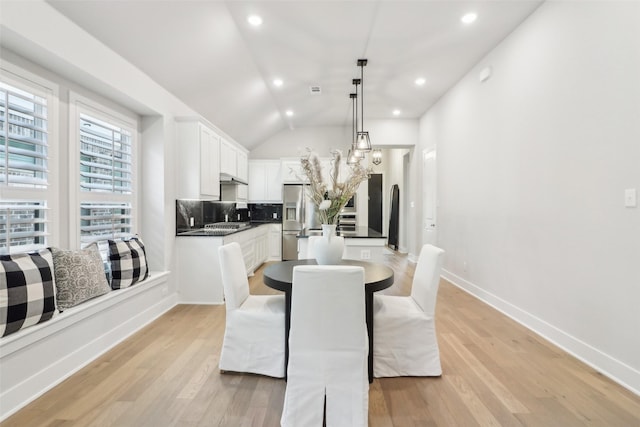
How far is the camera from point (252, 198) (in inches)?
277

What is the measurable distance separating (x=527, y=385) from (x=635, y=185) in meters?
1.48

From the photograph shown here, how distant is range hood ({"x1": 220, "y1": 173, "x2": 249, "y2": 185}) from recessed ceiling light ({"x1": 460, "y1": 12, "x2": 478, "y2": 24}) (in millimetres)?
3721

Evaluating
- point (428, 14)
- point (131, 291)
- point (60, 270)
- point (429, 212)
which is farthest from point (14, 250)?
point (429, 212)

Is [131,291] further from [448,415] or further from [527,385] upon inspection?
[527,385]

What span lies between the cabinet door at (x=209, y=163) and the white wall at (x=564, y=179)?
3.56 meters

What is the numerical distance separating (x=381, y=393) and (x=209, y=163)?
11.4 feet

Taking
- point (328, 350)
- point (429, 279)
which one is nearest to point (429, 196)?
point (429, 279)

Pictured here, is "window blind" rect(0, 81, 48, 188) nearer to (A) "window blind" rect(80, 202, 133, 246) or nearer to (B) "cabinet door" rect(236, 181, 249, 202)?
(A) "window blind" rect(80, 202, 133, 246)

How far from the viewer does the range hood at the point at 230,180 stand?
523 centimetres

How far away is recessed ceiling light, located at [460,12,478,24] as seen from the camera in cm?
319

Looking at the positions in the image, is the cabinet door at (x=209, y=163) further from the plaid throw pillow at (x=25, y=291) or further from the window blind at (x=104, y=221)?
the plaid throw pillow at (x=25, y=291)

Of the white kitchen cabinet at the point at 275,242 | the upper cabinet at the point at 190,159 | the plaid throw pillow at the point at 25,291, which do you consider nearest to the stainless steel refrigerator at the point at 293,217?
the white kitchen cabinet at the point at 275,242

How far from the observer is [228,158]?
205 inches

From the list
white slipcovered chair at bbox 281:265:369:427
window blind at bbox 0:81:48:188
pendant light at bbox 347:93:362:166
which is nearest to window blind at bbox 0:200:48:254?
window blind at bbox 0:81:48:188
